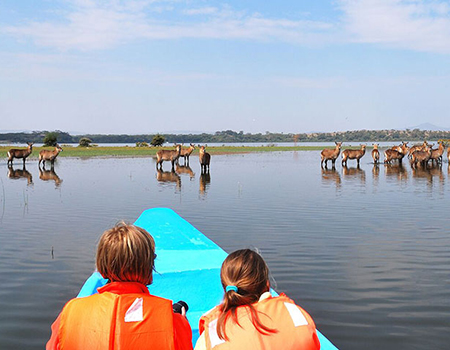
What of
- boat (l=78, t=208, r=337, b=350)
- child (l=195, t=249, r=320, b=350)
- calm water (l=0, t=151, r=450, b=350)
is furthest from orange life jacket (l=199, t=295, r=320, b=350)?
calm water (l=0, t=151, r=450, b=350)

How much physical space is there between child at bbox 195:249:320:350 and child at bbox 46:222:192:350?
0.33 meters

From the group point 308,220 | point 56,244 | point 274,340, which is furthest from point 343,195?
point 274,340

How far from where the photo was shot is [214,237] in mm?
11914

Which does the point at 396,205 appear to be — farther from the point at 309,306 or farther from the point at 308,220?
the point at 309,306

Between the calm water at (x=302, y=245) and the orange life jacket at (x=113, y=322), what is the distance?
11.1 feet

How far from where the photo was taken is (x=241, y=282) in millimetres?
3102

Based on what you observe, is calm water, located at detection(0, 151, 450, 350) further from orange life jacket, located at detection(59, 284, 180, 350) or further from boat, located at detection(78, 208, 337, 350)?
orange life jacket, located at detection(59, 284, 180, 350)

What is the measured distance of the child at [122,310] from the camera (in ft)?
10.2

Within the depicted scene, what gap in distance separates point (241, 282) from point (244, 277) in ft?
0.12

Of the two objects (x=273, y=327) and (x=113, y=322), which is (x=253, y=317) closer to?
(x=273, y=327)

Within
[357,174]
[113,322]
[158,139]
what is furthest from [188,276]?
[158,139]

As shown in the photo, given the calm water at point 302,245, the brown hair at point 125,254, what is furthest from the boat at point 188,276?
the brown hair at point 125,254

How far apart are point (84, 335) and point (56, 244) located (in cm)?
892

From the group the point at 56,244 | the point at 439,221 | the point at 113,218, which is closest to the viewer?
the point at 56,244
